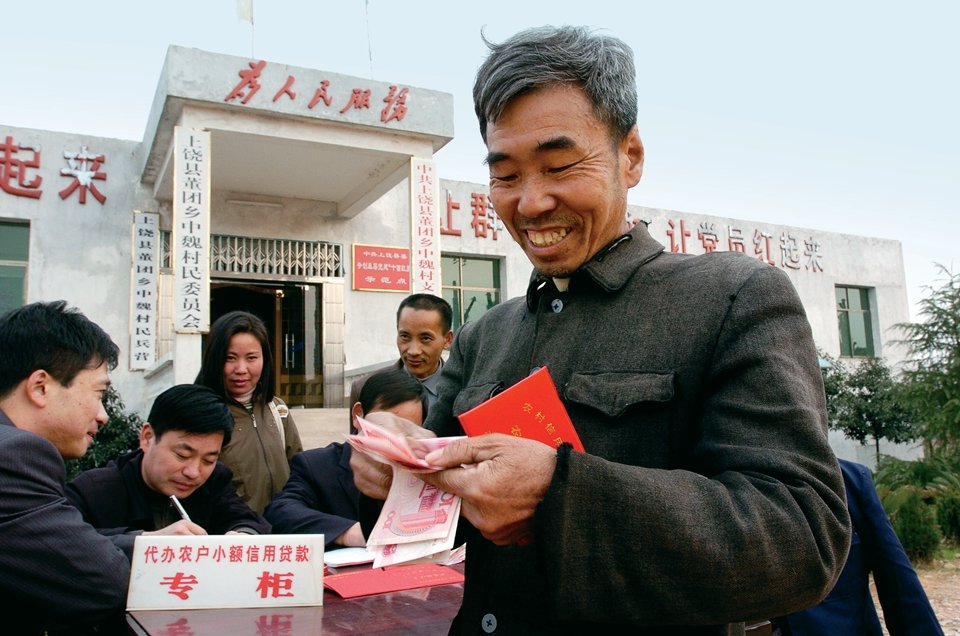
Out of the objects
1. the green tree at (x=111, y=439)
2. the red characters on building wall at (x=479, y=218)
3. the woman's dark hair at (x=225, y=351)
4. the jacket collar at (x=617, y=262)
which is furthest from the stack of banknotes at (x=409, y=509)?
the red characters on building wall at (x=479, y=218)

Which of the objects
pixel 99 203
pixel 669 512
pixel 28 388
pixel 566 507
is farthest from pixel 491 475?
pixel 99 203

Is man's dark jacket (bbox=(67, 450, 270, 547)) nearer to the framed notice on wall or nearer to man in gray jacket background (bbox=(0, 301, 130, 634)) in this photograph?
man in gray jacket background (bbox=(0, 301, 130, 634))

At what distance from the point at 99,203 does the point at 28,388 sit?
264 inches

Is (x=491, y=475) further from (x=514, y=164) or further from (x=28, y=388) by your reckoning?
(x=28, y=388)

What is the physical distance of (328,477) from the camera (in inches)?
106

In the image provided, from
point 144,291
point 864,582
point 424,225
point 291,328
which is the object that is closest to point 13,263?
point 144,291

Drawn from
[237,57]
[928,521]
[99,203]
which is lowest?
[928,521]

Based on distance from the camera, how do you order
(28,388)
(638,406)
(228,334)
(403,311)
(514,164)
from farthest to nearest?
(403,311)
(228,334)
(28,388)
(514,164)
(638,406)

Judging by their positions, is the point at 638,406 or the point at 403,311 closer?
the point at 638,406

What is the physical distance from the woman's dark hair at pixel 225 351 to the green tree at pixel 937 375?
6.72m

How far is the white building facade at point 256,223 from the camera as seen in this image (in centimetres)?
665

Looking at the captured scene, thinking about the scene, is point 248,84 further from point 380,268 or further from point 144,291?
point 380,268

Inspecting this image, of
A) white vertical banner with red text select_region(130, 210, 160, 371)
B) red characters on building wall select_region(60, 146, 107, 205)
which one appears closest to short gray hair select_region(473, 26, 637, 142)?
white vertical banner with red text select_region(130, 210, 160, 371)

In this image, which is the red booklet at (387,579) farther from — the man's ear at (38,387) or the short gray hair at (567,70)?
the short gray hair at (567,70)
